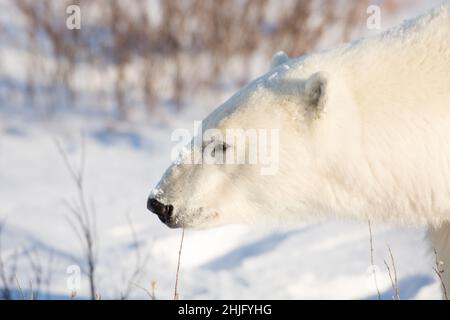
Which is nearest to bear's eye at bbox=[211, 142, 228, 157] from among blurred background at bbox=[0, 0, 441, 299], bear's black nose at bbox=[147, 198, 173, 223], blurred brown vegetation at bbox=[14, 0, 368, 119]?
bear's black nose at bbox=[147, 198, 173, 223]

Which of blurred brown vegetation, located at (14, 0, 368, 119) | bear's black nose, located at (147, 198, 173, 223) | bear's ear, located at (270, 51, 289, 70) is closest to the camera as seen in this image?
bear's black nose, located at (147, 198, 173, 223)

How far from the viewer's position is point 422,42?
2.57 metres

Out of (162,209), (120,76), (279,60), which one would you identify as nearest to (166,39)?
(120,76)

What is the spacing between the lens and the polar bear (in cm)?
246

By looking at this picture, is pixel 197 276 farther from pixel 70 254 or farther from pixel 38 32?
pixel 38 32

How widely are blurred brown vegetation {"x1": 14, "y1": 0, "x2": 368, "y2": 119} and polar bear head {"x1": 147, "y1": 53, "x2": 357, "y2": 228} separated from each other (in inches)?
223

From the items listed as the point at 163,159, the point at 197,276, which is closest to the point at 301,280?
the point at 197,276

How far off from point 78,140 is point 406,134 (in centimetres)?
587

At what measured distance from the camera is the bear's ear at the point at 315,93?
93.3 inches

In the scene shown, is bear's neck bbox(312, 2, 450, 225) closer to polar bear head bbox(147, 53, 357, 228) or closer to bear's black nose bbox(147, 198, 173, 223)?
polar bear head bbox(147, 53, 357, 228)

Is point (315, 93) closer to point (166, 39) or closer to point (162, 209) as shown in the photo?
point (162, 209)

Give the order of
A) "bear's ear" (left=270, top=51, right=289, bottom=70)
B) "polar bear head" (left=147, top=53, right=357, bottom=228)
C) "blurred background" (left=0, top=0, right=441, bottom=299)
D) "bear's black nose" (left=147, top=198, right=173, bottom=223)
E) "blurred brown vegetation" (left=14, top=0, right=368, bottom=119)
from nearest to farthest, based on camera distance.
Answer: "polar bear head" (left=147, top=53, right=357, bottom=228), "bear's black nose" (left=147, top=198, right=173, bottom=223), "bear's ear" (left=270, top=51, right=289, bottom=70), "blurred background" (left=0, top=0, right=441, bottom=299), "blurred brown vegetation" (left=14, top=0, right=368, bottom=119)

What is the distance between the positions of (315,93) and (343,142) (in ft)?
0.63
